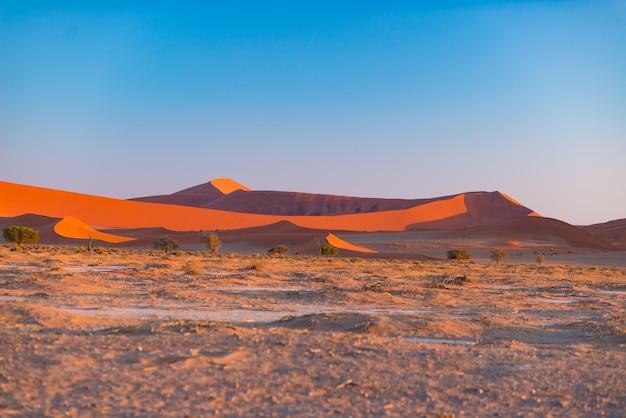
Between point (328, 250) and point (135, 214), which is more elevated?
point (135, 214)

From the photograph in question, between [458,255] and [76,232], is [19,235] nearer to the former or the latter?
[76,232]

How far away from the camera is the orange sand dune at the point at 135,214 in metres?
115

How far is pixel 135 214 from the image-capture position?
124 metres

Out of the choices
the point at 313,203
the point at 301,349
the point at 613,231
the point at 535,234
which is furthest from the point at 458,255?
the point at 313,203

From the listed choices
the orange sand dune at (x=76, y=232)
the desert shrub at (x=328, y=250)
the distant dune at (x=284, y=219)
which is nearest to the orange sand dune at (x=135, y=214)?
the distant dune at (x=284, y=219)

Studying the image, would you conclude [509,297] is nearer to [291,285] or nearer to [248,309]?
[291,285]

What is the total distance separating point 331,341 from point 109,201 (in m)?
122

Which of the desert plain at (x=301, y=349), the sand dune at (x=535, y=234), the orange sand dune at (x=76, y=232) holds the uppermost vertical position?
the sand dune at (x=535, y=234)

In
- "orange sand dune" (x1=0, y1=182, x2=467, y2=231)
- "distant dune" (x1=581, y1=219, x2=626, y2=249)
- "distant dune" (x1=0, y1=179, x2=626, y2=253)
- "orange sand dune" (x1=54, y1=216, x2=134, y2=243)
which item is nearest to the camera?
"orange sand dune" (x1=54, y1=216, x2=134, y2=243)

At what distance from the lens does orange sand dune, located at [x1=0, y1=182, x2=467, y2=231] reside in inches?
4530

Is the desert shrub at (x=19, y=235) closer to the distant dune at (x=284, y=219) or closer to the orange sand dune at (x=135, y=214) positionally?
the distant dune at (x=284, y=219)

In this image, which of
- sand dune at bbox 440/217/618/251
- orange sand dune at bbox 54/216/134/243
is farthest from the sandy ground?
sand dune at bbox 440/217/618/251

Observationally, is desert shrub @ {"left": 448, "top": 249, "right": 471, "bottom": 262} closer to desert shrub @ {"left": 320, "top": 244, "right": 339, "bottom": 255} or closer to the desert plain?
desert shrub @ {"left": 320, "top": 244, "right": 339, "bottom": 255}

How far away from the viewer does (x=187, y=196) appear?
191625 mm
